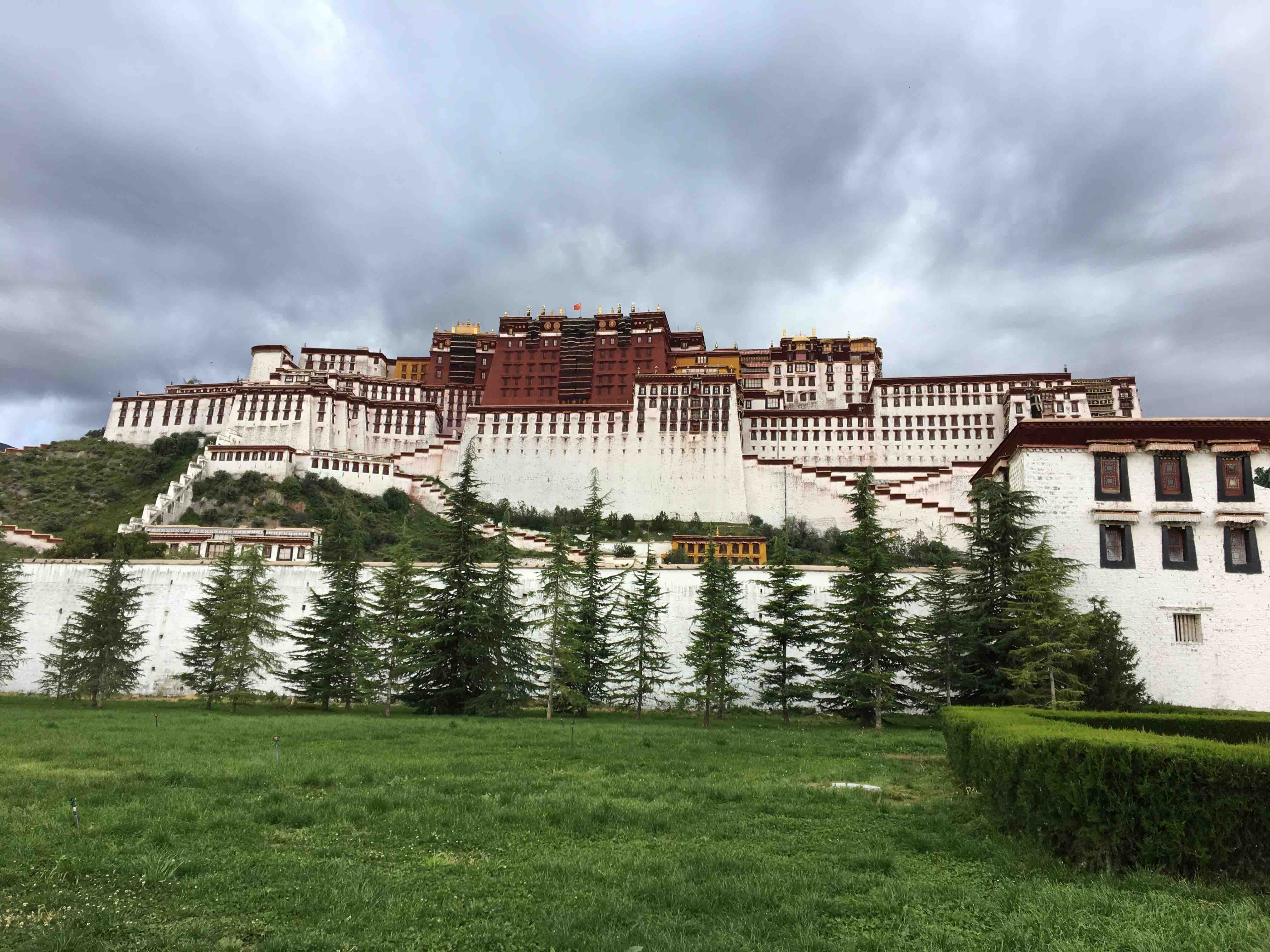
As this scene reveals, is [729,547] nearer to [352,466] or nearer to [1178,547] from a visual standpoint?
[1178,547]

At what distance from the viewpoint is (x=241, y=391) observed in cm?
8081

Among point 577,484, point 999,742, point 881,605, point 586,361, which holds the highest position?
point 586,361

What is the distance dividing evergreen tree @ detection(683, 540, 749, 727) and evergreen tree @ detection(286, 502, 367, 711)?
9.86 m

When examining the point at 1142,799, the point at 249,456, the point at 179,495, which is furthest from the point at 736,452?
the point at 1142,799

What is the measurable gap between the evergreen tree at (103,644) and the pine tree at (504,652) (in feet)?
39.3

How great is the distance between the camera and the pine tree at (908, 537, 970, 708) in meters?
20.9

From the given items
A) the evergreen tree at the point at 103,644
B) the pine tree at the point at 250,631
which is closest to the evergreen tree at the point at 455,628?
the pine tree at the point at 250,631

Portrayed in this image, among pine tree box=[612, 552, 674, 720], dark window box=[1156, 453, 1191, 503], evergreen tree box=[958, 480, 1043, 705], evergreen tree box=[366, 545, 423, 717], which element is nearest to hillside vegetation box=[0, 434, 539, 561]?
evergreen tree box=[366, 545, 423, 717]

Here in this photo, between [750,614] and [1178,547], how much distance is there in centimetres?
1301

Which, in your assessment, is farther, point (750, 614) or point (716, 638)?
point (750, 614)

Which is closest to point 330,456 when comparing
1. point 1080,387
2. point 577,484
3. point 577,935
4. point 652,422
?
Result: point 577,484

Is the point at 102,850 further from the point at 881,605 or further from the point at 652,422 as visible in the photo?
the point at 652,422

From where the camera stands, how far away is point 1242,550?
23766 mm

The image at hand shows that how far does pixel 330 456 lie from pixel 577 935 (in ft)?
241
